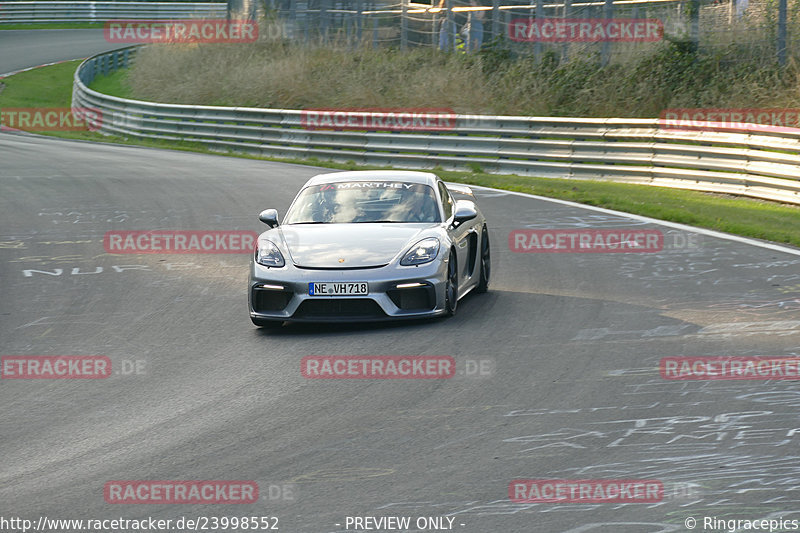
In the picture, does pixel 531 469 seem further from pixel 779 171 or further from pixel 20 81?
pixel 20 81

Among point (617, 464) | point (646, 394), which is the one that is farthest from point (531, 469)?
point (646, 394)

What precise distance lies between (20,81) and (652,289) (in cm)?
3877

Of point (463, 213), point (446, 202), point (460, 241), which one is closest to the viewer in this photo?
point (463, 213)

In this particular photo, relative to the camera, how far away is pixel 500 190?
19953 millimetres

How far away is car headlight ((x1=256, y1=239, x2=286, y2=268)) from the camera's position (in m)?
9.92

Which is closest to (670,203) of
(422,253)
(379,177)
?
(379,177)
